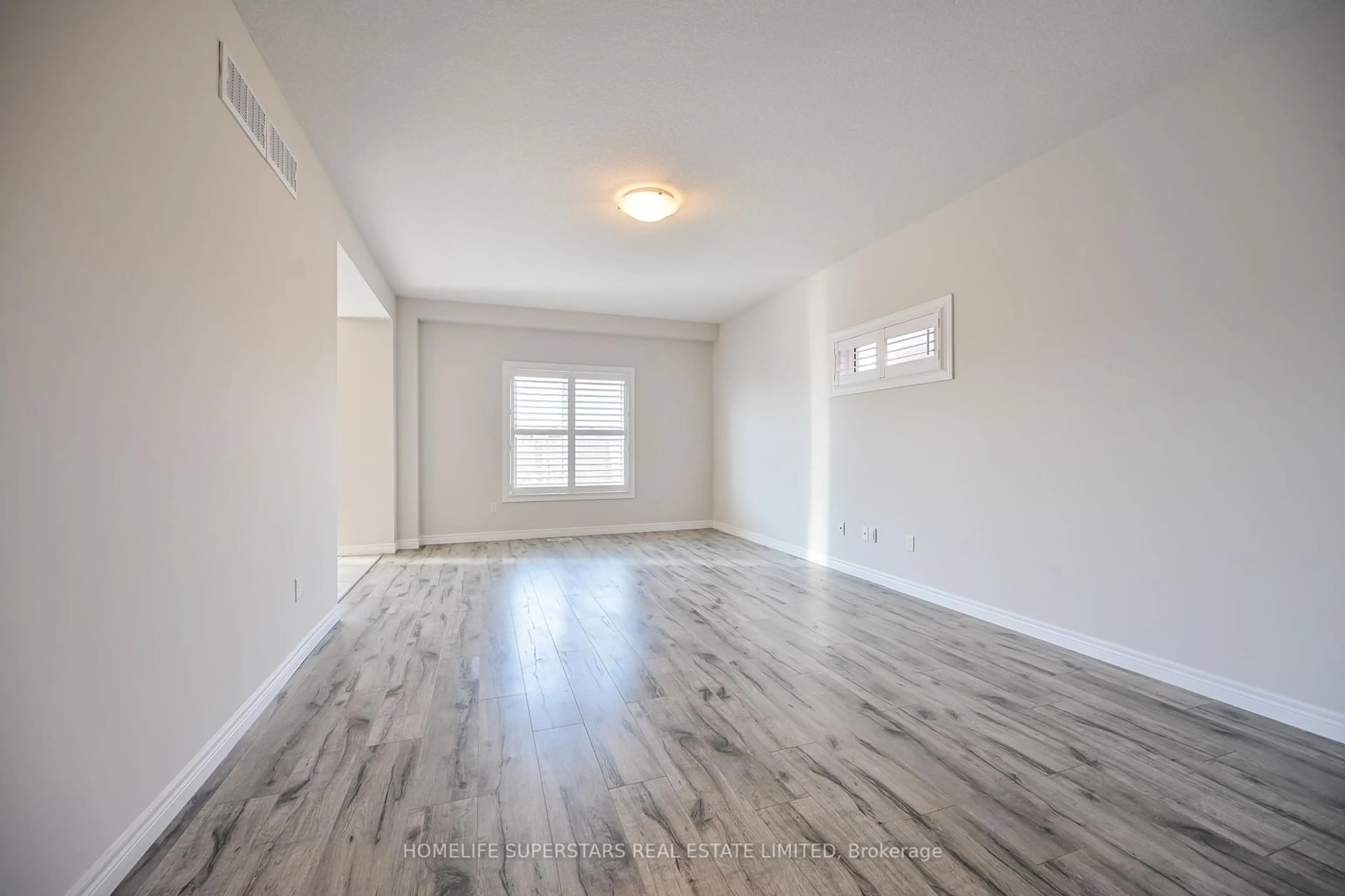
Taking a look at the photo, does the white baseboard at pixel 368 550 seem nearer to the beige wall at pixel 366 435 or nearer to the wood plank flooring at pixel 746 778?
the beige wall at pixel 366 435

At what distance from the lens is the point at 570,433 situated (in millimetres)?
6664

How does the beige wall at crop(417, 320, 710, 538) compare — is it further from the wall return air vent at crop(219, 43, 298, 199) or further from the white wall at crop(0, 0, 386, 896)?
the white wall at crop(0, 0, 386, 896)

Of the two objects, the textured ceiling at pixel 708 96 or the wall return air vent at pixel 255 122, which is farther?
the textured ceiling at pixel 708 96

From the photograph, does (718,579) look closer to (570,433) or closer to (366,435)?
(570,433)

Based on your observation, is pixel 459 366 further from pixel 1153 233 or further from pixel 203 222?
pixel 1153 233

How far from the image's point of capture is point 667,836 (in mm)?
1494

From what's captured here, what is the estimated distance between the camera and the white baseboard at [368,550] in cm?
543

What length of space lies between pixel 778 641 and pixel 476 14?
3164mm

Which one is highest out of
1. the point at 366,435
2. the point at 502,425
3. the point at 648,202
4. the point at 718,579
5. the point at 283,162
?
the point at 648,202

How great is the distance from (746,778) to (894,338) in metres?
3.36

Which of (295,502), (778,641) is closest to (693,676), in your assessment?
(778,641)

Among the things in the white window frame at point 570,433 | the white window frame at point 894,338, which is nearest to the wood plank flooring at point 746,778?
the white window frame at point 894,338

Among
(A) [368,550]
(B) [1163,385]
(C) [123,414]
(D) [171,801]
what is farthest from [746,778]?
(A) [368,550]

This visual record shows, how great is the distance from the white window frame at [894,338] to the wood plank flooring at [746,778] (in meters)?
1.79
